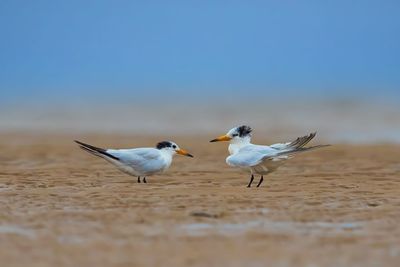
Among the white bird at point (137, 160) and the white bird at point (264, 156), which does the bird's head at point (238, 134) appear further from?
the white bird at point (137, 160)

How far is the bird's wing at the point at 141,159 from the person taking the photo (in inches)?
519

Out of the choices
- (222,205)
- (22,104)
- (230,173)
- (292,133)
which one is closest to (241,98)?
(22,104)

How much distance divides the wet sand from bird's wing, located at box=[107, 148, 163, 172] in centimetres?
25

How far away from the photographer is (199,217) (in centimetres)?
997

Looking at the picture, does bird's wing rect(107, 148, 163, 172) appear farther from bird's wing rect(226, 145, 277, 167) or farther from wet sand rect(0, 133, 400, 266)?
bird's wing rect(226, 145, 277, 167)

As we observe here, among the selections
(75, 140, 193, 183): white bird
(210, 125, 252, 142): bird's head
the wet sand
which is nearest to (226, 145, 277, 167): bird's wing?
the wet sand

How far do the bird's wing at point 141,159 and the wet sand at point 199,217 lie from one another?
25 centimetres

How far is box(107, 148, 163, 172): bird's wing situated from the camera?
13.2 metres

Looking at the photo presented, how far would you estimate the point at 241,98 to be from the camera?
60562 millimetres

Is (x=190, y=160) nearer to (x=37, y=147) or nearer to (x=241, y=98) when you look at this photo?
(x=37, y=147)

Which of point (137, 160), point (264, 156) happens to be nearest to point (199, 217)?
point (264, 156)

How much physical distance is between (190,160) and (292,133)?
42.0 feet

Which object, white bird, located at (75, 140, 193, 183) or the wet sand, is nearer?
the wet sand

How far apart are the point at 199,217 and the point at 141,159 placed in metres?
3.36
